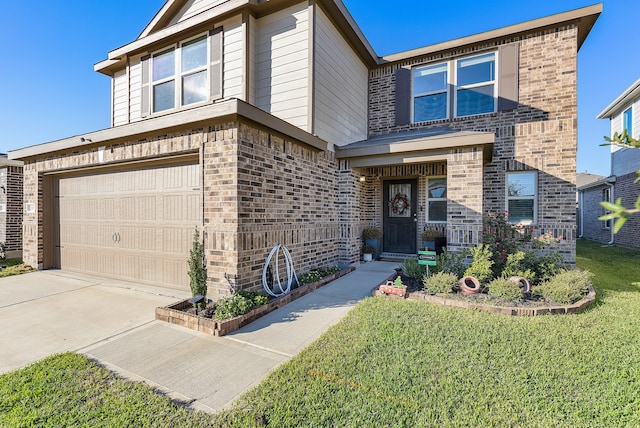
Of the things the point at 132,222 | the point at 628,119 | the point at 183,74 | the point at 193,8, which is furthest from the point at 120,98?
the point at 628,119

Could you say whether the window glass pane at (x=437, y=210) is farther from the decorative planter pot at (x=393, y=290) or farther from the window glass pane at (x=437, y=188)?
the decorative planter pot at (x=393, y=290)

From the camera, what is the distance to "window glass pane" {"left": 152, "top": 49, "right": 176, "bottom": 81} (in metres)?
7.41

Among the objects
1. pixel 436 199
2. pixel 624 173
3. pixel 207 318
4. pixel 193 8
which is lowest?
pixel 207 318

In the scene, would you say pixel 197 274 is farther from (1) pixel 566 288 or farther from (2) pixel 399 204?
(2) pixel 399 204

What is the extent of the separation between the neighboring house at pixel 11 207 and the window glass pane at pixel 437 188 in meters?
12.1

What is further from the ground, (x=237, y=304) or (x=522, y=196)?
(x=522, y=196)

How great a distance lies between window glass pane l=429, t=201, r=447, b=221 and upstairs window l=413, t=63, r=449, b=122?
2.47 meters

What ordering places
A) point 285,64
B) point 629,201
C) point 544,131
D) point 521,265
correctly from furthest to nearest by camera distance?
point 629,201, point 544,131, point 285,64, point 521,265

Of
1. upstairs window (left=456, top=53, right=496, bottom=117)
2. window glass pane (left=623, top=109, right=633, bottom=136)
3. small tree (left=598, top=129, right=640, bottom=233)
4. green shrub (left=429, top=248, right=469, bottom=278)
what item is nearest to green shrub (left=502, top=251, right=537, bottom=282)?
green shrub (left=429, top=248, right=469, bottom=278)

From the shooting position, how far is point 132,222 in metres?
5.69

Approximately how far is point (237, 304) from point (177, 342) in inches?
32.5

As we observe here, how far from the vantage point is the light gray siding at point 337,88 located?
6.29 m

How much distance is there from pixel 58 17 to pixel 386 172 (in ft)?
34.4

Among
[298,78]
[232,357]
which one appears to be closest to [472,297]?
[232,357]
